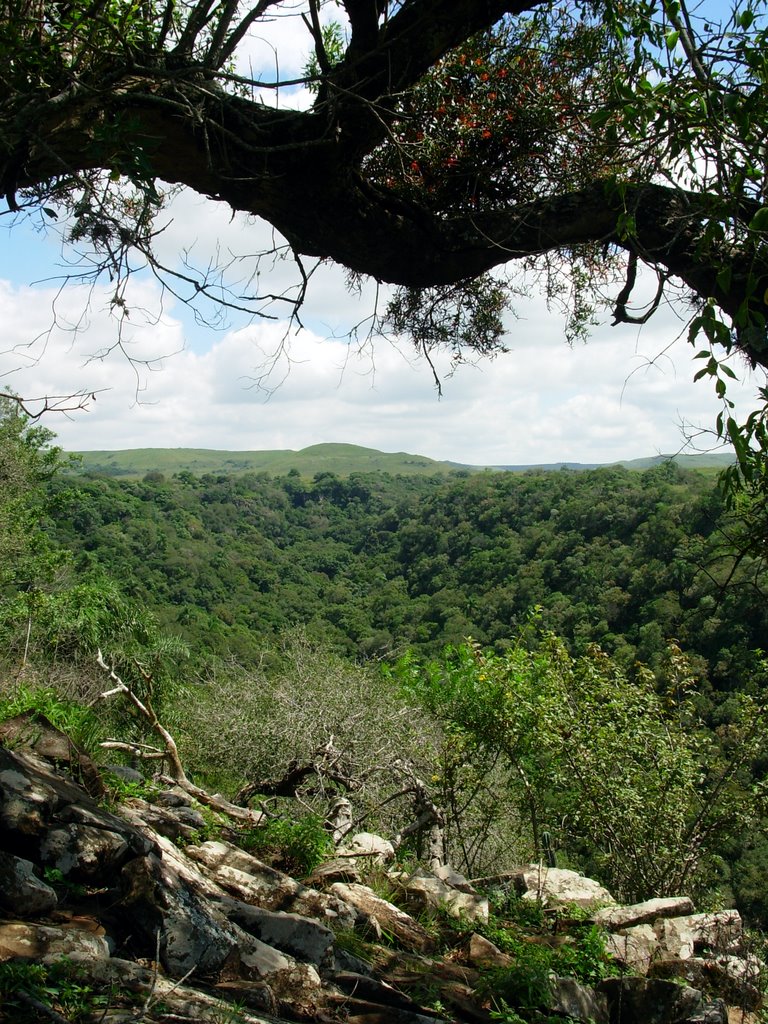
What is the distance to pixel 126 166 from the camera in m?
2.34

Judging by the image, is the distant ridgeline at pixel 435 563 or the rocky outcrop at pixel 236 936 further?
the distant ridgeline at pixel 435 563

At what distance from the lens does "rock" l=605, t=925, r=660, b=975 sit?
3584 millimetres

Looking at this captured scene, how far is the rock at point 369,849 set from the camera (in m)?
4.04

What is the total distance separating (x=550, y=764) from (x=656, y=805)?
1072 mm

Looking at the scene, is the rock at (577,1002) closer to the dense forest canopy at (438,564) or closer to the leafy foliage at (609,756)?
the leafy foliage at (609,756)

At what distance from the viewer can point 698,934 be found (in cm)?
399

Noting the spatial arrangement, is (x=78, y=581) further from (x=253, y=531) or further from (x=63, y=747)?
(x=253, y=531)

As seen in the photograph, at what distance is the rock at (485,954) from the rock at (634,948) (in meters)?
0.66

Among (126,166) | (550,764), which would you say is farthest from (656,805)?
(126,166)

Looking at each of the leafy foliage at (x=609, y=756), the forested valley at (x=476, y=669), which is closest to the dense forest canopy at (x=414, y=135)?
the forested valley at (x=476, y=669)

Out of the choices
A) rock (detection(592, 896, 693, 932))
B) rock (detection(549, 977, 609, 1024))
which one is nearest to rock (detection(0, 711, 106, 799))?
rock (detection(549, 977, 609, 1024))

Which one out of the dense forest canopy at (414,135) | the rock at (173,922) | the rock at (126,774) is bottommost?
the rock at (126,774)

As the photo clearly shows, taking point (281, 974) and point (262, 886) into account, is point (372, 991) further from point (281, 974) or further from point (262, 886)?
point (262, 886)

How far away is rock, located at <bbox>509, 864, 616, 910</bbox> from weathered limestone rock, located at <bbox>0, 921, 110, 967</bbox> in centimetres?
291
